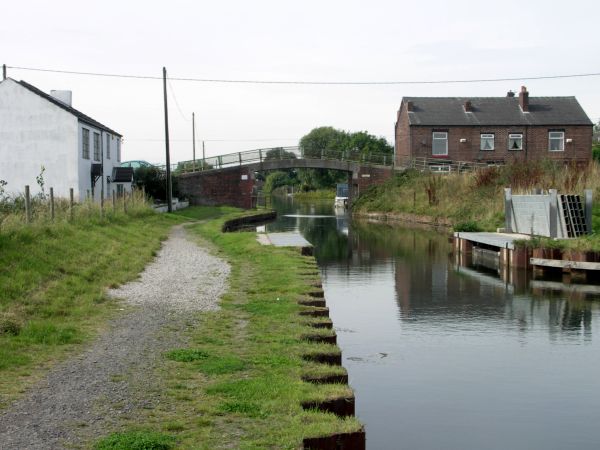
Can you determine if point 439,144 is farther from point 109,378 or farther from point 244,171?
point 109,378

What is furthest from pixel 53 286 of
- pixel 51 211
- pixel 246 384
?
pixel 51 211

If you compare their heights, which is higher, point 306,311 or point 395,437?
point 306,311

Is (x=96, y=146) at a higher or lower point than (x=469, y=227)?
higher

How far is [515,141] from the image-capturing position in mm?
57250

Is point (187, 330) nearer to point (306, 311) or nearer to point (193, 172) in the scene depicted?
point (306, 311)

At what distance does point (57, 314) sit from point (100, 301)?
55.6 inches

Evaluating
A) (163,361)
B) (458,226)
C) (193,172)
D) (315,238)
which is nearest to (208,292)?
(163,361)

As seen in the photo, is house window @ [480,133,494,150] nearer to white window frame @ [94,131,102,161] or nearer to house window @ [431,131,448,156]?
house window @ [431,131,448,156]

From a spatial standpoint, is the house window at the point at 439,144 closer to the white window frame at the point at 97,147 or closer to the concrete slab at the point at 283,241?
the white window frame at the point at 97,147

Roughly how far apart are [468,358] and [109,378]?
18.8 ft

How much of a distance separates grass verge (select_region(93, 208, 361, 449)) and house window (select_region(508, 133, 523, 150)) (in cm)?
4819

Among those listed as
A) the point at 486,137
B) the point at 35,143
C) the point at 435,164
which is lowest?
the point at 435,164

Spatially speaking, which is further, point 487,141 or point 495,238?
point 487,141

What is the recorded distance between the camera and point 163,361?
819 cm
